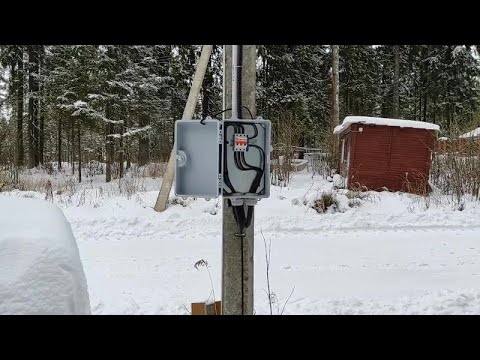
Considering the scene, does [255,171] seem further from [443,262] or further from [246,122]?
[443,262]

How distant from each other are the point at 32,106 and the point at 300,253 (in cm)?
1684

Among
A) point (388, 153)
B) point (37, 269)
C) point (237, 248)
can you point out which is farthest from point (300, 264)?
point (388, 153)

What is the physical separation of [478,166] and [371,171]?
113 inches

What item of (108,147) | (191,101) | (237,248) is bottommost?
(237,248)

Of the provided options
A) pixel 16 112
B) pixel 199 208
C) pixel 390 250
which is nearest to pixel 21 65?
pixel 16 112

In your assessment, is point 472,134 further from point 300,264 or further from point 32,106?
point 32,106

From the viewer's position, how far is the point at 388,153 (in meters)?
12.4

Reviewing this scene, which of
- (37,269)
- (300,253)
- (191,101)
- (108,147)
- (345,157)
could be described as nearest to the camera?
(37,269)

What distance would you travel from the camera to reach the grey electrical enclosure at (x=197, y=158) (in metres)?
2.54

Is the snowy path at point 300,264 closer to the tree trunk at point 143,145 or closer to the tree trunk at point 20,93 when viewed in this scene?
the tree trunk at point 143,145

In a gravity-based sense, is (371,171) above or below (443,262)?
above

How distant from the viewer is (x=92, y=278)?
207 inches

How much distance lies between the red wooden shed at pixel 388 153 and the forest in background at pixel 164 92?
1196mm
